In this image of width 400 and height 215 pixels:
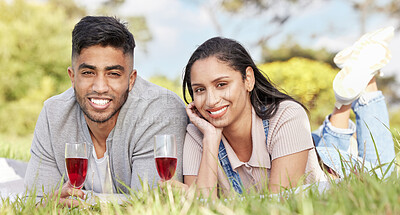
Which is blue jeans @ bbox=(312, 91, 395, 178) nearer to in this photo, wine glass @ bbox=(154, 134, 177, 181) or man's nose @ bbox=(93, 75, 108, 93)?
wine glass @ bbox=(154, 134, 177, 181)

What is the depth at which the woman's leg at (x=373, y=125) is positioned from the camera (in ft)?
13.6

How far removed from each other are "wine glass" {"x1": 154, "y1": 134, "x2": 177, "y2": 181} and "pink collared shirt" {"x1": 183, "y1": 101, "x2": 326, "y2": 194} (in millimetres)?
592

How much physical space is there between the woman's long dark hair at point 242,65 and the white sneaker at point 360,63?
1041mm

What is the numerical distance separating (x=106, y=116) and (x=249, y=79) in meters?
1.23

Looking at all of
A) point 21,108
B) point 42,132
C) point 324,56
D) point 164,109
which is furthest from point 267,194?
point 324,56

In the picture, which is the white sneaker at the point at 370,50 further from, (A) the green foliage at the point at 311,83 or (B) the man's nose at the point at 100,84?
(A) the green foliage at the point at 311,83

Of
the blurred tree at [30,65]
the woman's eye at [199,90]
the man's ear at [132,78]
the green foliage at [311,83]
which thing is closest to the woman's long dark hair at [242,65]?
the woman's eye at [199,90]

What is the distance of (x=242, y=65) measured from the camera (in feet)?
10.8

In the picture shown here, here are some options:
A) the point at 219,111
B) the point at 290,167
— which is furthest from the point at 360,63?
the point at 219,111

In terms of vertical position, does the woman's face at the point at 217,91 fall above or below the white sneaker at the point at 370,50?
below

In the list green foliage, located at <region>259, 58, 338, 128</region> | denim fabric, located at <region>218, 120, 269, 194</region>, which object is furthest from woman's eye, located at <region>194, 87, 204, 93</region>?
green foliage, located at <region>259, 58, 338, 128</region>

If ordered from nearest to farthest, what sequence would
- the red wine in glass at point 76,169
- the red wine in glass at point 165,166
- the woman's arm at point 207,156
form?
1. the red wine in glass at point 165,166
2. the red wine in glass at point 76,169
3. the woman's arm at point 207,156

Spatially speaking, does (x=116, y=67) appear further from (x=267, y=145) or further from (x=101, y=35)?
(x=267, y=145)

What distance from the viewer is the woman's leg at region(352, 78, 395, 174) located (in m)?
4.13
